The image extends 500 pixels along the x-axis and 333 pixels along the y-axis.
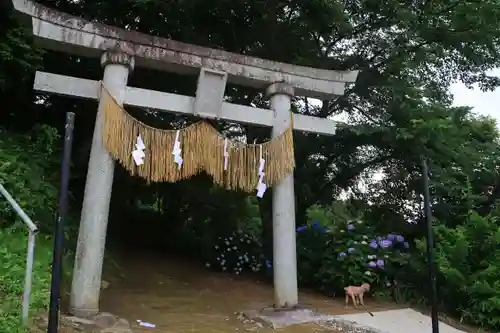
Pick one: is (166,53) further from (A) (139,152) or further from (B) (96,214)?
(B) (96,214)

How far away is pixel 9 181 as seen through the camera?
19.6 ft

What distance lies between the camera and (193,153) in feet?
20.4

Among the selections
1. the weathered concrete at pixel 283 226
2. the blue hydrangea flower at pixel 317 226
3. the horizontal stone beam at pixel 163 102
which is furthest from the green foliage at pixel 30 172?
the blue hydrangea flower at pixel 317 226

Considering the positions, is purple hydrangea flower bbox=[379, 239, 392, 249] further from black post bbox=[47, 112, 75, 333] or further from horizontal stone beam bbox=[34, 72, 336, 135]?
black post bbox=[47, 112, 75, 333]

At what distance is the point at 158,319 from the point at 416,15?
275 inches

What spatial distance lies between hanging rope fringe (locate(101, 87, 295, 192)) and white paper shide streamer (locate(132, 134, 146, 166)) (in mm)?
47

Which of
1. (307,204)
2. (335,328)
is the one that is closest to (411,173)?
(307,204)

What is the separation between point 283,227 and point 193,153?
154cm

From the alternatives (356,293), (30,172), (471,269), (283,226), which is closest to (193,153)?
A: (283,226)

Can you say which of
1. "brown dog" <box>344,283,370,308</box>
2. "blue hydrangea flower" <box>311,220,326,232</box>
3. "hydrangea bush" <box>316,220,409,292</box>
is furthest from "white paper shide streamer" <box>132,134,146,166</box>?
"blue hydrangea flower" <box>311,220,326,232</box>

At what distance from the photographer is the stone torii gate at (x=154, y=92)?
5617mm

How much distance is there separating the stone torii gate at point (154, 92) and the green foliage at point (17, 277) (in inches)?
17.5

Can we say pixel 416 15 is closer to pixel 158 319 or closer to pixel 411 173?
pixel 411 173

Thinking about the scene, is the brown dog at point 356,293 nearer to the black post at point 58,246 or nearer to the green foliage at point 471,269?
the green foliage at point 471,269
